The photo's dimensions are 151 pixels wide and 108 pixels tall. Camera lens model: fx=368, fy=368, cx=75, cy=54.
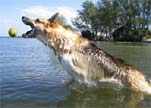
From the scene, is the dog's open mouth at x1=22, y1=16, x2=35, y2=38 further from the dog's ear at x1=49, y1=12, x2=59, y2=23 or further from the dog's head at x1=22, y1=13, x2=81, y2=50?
the dog's ear at x1=49, y1=12, x2=59, y2=23

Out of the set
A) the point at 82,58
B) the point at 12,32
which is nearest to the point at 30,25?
the point at 82,58

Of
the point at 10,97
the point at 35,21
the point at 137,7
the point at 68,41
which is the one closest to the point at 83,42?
the point at 68,41

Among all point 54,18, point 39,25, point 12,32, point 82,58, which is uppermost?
point 54,18

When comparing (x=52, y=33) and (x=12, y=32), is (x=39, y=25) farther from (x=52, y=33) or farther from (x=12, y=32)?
(x=12, y=32)

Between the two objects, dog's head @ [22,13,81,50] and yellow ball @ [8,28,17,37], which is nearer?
dog's head @ [22,13,81,50]

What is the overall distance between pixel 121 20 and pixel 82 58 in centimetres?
9125

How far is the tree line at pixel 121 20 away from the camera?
98.8 metres

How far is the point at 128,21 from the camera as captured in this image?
101 m

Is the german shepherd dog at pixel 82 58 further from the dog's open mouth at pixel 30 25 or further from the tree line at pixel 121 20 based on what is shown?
the tree line at pixel 121 20

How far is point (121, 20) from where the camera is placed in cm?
10288

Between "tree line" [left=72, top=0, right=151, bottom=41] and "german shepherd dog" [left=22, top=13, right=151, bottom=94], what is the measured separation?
84615mm

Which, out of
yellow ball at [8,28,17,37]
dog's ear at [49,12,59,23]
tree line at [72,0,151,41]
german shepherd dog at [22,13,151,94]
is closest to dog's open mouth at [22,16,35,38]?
german shepherd dog at [22,13,151,94]

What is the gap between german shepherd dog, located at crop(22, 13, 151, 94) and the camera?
506 inches

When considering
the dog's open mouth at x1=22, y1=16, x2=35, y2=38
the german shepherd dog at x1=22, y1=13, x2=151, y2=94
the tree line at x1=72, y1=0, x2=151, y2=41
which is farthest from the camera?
the tree line at x1=72, y1=0, x2=151, y2=41
